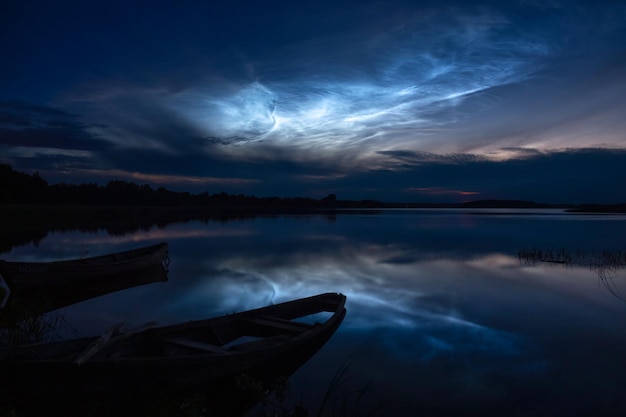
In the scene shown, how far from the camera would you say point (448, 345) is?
27.9ft

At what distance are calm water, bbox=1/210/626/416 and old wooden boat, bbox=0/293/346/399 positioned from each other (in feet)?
2.15

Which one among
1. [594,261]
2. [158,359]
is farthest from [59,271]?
[594,261]

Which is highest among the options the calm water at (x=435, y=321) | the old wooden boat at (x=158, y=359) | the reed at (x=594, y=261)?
the old wooden boat at (x=158, y=359)

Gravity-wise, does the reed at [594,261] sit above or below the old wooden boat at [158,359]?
below

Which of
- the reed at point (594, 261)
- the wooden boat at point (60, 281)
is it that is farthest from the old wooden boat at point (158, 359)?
the reed at point (594, 261)

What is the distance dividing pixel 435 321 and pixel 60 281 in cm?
1175

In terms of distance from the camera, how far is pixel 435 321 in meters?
10.4

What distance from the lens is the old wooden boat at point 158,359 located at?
458 centimetres

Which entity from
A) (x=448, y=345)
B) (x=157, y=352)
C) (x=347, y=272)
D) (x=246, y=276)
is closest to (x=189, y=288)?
(x=246, y=276)

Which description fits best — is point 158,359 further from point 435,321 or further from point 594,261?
point 594,261

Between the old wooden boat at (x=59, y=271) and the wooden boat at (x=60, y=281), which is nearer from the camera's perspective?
the wooden boat at (x=60, y=281)

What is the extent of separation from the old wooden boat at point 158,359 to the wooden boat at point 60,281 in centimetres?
403

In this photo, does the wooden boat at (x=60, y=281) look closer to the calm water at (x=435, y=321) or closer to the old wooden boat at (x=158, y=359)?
the calm water at (x=435, y=321)

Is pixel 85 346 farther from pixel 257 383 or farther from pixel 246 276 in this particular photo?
pixel 246 276
